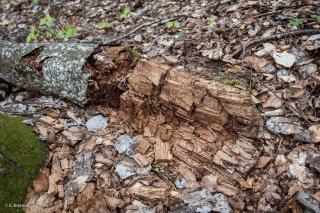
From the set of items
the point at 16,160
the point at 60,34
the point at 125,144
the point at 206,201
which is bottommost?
the point at 206,201

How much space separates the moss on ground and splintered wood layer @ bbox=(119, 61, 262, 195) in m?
1.04

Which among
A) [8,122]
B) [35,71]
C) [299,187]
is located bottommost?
[299,187]

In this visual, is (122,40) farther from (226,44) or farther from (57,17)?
(57,17)

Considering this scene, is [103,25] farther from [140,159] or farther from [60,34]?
[140,159]

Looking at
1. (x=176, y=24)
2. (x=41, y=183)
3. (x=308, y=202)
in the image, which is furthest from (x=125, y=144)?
(x=176, y=24)

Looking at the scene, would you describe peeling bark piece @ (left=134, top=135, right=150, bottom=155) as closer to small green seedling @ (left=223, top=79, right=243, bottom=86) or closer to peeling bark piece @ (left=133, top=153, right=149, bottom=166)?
peeling bark piece @ (left=133, top=153, right=149, bottom=166)

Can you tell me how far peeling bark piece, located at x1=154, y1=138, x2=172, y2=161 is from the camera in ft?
9.56

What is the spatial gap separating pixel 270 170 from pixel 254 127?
0.41m

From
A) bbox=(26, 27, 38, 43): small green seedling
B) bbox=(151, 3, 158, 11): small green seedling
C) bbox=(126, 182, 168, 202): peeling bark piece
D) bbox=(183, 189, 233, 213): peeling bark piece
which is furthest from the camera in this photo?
bbox=(151, 3, 158, 11): small green seedling

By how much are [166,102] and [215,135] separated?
22.6 inches

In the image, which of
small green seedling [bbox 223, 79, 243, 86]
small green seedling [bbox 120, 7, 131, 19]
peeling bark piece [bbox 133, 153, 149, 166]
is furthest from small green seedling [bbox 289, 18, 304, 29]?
small green seedling [bbox 120, 7, 131, 19]

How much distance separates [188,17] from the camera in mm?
4688

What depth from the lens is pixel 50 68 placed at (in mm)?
3459

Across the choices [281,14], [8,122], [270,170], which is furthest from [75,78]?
[281,14]
